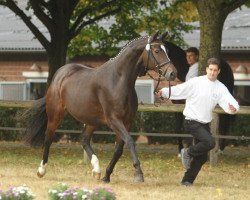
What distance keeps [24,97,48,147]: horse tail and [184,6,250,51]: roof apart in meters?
12.3

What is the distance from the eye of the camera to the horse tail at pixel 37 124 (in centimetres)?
1358

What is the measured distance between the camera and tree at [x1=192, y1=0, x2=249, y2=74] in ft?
51.4

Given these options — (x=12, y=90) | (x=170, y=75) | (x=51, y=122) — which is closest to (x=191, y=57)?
(x=51, y=122)

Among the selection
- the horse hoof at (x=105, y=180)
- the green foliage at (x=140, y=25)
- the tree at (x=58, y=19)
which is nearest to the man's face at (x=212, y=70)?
the horse hoof at (x=105, y=180)

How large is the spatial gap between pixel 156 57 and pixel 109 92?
2.95 ft

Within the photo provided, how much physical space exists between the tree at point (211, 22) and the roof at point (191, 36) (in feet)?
31.3

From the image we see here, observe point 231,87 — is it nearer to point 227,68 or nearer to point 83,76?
point 227,68

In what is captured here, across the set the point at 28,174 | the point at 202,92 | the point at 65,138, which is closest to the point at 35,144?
the point at 28,174

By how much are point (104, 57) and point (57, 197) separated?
20421mm

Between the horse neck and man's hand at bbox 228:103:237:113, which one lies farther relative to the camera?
the horse neck

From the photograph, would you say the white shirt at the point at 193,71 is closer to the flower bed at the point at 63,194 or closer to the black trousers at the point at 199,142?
the black trousers at the point at 199,142

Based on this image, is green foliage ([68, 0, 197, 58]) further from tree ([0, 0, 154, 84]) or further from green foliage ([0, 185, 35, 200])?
green foliage ([0, 185, 35, 200])

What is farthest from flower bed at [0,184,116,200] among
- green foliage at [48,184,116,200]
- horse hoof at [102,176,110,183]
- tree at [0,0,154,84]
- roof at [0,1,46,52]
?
roof at [0,1,46,52]

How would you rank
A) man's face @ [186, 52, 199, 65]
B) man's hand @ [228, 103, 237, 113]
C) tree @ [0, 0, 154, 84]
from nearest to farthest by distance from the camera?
man's hand @ [228, 103, 237, 113] → man's face @ [186, 52, 199, 65] → tree @ [0, 0, 154, 84]
